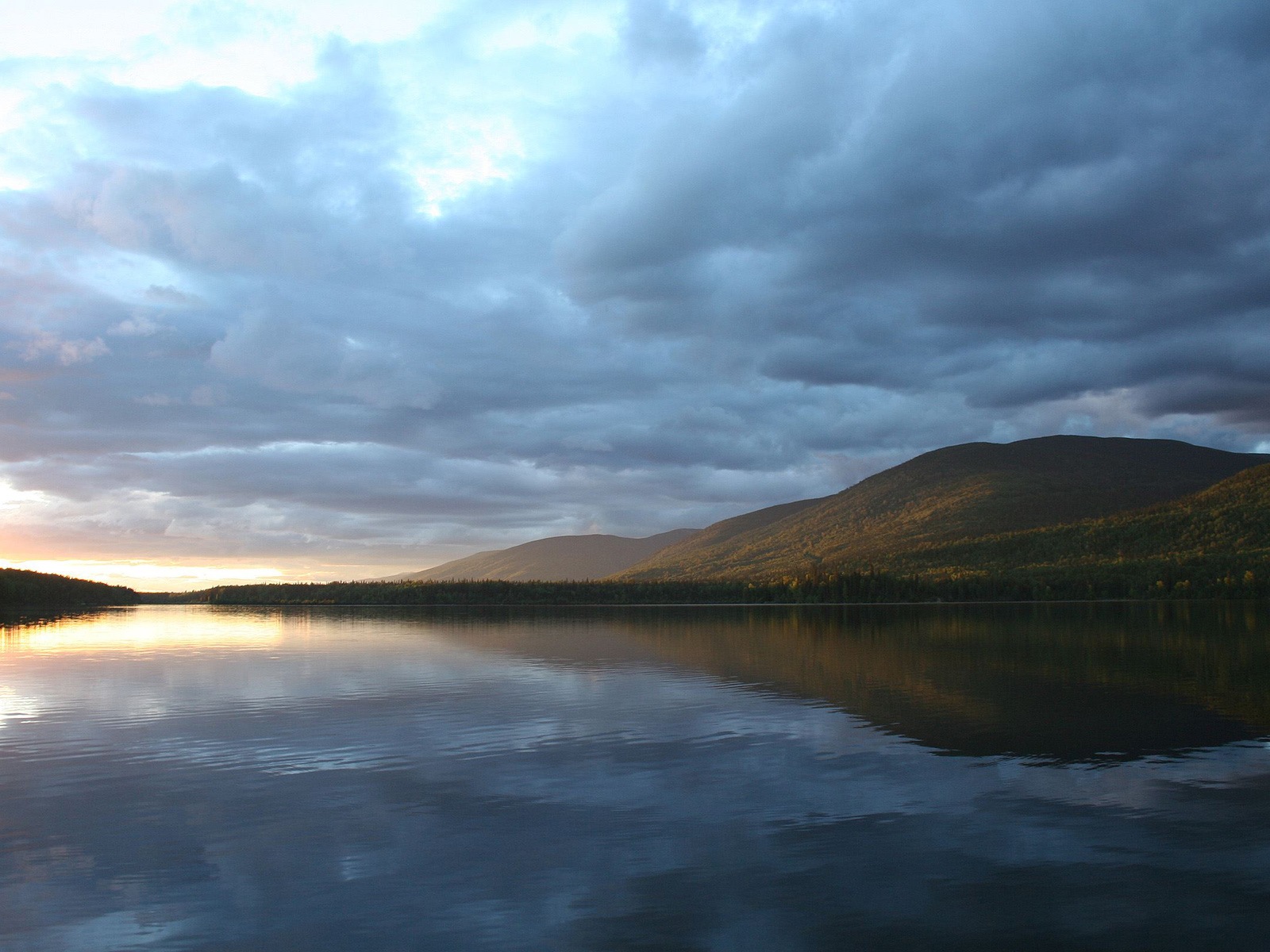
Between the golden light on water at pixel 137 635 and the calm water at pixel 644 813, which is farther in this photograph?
the golden light on water at pixel 137 635

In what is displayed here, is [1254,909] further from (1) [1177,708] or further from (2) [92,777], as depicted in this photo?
(2) [92,777]

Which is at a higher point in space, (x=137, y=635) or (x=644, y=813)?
(x=137, y=635)

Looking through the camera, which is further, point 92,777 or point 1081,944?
point 92,777

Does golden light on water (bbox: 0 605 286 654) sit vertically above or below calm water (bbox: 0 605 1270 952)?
above

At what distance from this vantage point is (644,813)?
28906mm

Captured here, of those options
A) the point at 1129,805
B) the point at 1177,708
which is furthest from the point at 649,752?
the point at 1177,708

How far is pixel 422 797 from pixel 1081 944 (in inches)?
796

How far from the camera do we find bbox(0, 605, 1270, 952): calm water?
20.6 m

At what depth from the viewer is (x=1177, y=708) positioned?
48.3 m

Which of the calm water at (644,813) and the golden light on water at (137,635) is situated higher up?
the golden light on water at (137,635)

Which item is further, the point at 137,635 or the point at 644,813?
the point at 137,635

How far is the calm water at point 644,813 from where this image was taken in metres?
20.6

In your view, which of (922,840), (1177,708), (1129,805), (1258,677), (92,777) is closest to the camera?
(922,840)

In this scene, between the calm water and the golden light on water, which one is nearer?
the calm water
